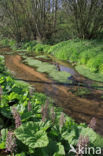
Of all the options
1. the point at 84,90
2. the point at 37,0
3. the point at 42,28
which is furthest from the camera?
the point at 42,28

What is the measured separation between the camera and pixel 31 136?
84.8 inches

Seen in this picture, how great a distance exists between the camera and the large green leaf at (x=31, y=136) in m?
2.01

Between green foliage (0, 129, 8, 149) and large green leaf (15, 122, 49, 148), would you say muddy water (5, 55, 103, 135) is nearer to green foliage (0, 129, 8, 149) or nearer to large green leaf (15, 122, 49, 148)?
large green leaf (15, 122, 49, 148)

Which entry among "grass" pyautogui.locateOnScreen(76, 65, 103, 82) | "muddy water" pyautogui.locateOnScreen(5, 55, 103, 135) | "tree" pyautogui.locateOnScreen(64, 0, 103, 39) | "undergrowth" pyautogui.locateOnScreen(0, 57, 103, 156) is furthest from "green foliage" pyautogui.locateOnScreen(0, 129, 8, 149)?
"tree" pyautogui.locateOnScreen(64, 0, 103, 39)

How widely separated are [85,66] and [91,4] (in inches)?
198

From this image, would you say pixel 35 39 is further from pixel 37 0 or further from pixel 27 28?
pixel 37 0

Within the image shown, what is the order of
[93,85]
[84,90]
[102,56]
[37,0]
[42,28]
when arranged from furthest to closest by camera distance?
[42,28]
[37,0]
[102,56]
[93,85]
[84,90]

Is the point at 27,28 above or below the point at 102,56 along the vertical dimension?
above

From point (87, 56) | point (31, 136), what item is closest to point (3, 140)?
point (31, 136)

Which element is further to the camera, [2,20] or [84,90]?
[2,20]

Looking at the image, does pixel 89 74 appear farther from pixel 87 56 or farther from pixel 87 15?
pixel 87 15

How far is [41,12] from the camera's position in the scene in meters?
15.9

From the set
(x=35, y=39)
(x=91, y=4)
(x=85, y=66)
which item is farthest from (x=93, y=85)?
(x=35, y=39)

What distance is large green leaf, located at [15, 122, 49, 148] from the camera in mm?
2012
